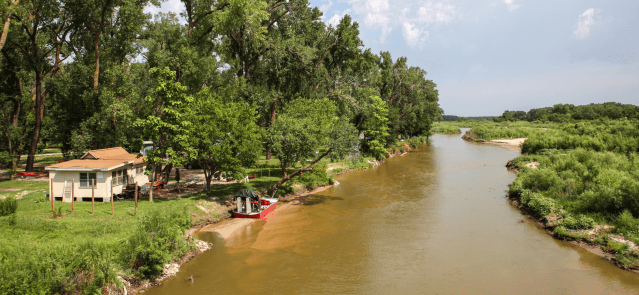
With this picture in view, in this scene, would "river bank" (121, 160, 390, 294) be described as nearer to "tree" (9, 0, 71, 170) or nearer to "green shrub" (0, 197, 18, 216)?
"green shrub" (0, 197, 18, 216)

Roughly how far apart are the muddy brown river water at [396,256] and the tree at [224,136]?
469 cm

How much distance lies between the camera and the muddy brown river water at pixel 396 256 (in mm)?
13852

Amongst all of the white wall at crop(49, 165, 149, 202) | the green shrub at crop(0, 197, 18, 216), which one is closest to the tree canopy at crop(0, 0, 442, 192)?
the white wall at crop(49, 165, 149, 202)

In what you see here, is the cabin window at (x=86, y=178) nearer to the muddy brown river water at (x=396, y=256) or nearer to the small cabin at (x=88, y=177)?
the small cabin at (x=88, y=177)

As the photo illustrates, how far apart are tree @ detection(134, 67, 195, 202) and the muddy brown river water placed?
583 centimetres

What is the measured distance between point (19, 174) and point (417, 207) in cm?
3237

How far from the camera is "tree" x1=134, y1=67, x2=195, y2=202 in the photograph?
20.5m

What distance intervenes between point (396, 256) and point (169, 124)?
50.9ft

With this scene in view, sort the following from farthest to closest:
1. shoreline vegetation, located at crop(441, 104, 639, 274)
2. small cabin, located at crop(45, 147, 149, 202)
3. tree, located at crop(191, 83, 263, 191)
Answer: tree, located at crop(191, 83, 263, 191) → small cabin, located at crop(45, 147, 149, 202) → shoreline vegetation, located at crop(441, 104, 639, 274)

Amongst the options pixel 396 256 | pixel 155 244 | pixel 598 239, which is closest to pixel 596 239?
pixel 598 239

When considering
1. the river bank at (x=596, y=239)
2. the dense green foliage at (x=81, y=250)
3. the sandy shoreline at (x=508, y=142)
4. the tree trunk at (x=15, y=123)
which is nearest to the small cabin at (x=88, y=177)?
the dense green foliage at (x=81, y=250)

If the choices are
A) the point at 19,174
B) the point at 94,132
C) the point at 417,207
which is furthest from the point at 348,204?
the point at 19,174

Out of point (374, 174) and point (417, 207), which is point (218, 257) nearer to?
point (417, 207)

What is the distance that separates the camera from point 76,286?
35.2ft
